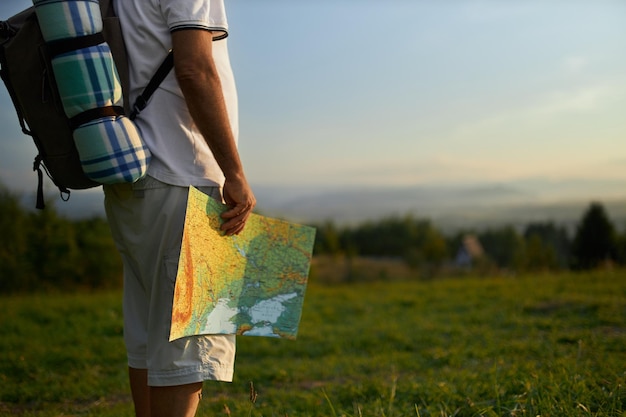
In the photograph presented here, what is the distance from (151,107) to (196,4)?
1.19ft

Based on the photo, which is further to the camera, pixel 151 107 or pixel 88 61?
pixel 151 107

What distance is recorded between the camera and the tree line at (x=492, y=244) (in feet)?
41.2

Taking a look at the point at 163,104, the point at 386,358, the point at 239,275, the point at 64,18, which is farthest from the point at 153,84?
the point at 386,358

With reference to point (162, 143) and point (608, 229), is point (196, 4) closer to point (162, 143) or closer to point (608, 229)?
point (162, 143)

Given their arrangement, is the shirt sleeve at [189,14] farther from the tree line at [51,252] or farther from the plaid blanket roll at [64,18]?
the tree line at [51,252]

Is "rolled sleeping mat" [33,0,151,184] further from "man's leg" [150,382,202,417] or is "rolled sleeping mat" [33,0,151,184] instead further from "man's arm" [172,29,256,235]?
"man's leg" [150,382,202,417]

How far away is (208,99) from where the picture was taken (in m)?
1.91

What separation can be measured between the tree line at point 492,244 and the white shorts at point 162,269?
427 inches

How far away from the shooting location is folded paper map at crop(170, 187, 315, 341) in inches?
77.2

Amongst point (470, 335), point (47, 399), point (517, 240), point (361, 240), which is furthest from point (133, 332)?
point (517, 240)

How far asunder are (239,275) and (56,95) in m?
0.85

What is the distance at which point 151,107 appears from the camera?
6.59ft

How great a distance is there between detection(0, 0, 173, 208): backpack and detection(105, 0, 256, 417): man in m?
0.04

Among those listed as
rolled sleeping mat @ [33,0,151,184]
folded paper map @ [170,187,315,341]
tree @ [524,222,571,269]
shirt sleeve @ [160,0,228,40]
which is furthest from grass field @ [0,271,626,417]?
tree @ [524,222,571,269]
